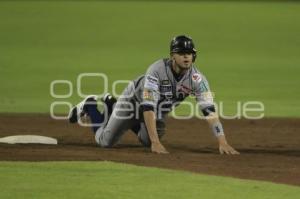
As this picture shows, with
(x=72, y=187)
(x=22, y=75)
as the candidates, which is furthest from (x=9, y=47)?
(x=72, y=187)

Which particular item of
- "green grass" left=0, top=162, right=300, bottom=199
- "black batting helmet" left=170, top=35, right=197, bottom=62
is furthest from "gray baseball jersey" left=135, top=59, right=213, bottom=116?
"green grass" left=0, top=162, right=300, bottom=199

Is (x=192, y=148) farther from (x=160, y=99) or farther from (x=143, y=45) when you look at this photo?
(x=143, y=45)

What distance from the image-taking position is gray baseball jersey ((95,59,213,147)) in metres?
10.9

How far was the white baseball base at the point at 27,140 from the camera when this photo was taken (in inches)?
467

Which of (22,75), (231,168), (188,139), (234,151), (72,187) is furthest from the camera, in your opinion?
(22,75)

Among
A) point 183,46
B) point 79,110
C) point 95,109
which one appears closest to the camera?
point 183,46

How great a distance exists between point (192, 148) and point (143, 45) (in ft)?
46.8

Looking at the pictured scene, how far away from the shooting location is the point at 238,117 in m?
15.2

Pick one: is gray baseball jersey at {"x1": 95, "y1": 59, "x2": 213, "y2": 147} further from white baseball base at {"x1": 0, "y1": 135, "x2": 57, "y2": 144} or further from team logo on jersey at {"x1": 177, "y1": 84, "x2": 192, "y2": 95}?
white baseball base at {"x1": 0, "y1": 135, "x2": 57, "y2": 144}

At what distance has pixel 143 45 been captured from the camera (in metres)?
26.0

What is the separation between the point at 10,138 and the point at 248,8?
75.5 ft

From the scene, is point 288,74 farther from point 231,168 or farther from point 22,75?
point 231,168

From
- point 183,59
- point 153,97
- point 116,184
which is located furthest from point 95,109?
point 116,184

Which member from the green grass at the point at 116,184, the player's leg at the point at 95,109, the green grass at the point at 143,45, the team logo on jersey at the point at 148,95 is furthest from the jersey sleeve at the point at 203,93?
the green grass at the point at 143,45
